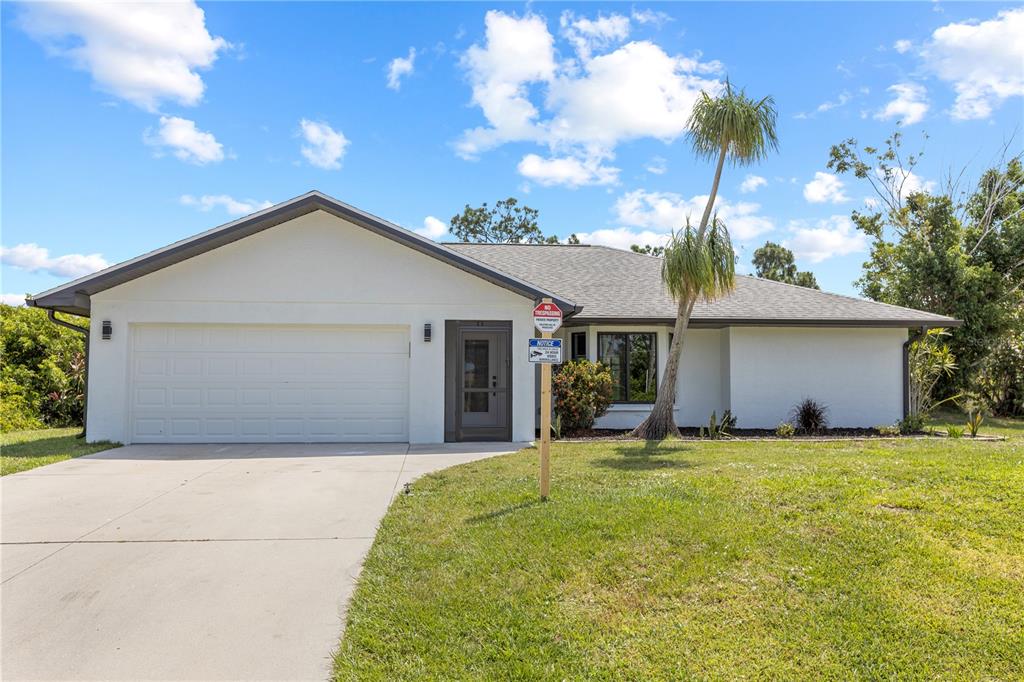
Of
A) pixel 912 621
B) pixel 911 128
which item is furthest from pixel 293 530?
pixel 911 128

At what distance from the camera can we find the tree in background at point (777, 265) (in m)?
42.2

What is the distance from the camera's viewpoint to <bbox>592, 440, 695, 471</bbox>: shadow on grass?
28.0 feet

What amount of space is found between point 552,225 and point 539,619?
137 feet

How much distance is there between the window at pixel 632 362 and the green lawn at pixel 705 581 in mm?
7001

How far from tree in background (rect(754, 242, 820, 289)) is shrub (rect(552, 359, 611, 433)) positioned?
1351 inches

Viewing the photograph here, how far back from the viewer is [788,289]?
1608 centimetres

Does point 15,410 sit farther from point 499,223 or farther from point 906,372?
point 499,223

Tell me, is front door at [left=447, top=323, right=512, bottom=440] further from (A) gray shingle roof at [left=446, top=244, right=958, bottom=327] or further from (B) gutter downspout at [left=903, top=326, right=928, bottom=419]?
(B) gutter downspout at [left=903, top=326, right=928, bottom=419]

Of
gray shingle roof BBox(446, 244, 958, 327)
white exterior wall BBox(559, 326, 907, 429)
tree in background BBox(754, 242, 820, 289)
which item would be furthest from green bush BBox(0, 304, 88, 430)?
tree in background BBox(754, 242, 820, 289)

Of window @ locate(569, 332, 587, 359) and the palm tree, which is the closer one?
the palm tree

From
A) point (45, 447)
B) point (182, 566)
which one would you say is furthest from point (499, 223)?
point (182, 566)

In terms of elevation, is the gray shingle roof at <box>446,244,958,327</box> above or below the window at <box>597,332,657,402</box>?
above

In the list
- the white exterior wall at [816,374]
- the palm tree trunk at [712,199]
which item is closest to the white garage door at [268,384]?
the palm tree trunk at [712,199]

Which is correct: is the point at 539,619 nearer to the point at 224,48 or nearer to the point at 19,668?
the point at 19,668
